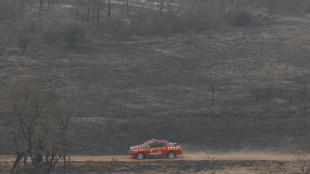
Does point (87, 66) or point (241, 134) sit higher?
point (87, 66)

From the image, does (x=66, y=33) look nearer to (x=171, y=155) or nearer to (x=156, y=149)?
(x=156, y=149)

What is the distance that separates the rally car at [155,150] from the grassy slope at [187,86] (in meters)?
1.83

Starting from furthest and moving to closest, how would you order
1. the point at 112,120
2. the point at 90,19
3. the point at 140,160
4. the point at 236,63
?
1. the point at 90,19
2. the point at 236,63
3. the point at 112,120
4. the point at 140,160

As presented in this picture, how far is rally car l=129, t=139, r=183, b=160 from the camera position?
25.1 m

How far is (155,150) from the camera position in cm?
2530

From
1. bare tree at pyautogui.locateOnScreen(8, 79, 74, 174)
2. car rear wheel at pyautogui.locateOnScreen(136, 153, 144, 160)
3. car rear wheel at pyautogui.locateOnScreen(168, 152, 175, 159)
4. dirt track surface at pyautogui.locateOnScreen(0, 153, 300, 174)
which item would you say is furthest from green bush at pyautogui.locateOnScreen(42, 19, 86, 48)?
bare tree at pyautogui.locateOnScreen(8, 79, 74, 174)

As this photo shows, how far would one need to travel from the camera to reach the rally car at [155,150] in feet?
82.5

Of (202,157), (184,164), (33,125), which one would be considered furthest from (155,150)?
(33,125)

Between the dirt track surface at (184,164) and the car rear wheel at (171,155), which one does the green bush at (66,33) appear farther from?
the car rear wheel at (171,155)

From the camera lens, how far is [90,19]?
5316 centimetres

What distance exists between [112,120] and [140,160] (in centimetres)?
598

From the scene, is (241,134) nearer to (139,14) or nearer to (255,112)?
(255,112)

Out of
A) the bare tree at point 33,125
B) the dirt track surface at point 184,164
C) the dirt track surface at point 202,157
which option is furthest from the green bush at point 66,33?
the bare tree at point 33,125

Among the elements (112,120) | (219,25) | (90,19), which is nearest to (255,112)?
(112,120)
